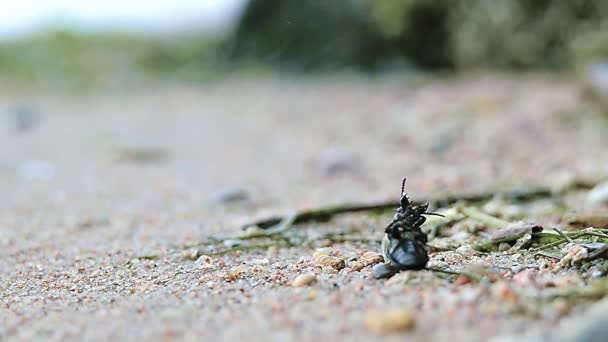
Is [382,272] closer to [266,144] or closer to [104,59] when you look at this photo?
[266,144]

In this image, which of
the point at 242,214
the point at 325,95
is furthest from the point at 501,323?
the point at 325,95

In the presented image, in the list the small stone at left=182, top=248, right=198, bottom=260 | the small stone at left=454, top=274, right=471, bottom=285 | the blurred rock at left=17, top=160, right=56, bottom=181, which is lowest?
the blurred rock at left=17, top=160, right=56, bottom=181

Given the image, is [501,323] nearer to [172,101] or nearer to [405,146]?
[405,146]

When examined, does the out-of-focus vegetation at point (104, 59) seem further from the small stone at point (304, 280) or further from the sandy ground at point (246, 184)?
the small stone at point (304, 280)

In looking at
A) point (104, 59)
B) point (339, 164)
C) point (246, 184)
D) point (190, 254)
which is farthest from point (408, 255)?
point (104, 59)

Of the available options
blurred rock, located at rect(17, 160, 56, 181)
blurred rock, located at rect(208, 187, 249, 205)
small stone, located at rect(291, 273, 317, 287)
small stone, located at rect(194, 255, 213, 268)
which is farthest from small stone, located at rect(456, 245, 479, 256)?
blurred rock, located at rect(17, 160, 56, 181)

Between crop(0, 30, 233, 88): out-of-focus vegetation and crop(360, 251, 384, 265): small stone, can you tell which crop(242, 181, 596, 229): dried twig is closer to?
crop(360, 251, 384, 265): small stone
